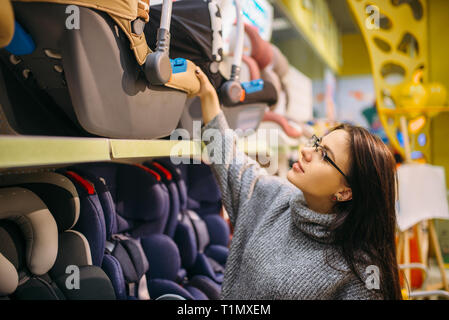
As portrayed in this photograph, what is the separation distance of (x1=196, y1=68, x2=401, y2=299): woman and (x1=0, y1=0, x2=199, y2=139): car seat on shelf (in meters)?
0.22

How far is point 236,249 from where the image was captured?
1.05 m

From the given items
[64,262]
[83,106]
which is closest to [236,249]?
[64,262]

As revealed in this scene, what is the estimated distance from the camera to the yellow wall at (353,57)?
18.8ft

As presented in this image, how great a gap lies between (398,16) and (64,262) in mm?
2670

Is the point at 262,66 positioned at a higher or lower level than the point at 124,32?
higher

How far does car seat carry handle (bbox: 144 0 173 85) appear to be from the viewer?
25.2 inches

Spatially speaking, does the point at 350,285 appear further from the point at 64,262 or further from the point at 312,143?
the point at 64,262

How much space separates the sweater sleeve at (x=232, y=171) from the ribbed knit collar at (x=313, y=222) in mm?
163

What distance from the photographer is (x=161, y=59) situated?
2.11ft

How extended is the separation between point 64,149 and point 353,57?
6.12 metres

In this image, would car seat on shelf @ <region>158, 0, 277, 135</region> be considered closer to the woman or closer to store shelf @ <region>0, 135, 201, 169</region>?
the woman

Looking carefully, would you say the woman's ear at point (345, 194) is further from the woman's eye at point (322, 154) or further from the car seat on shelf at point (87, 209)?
the car seat on shelf at point (87, 209)

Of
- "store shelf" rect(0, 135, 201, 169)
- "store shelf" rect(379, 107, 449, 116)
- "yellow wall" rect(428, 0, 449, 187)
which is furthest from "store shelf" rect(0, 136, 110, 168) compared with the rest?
"yellow wall" rect(428, 0, 449, 187)

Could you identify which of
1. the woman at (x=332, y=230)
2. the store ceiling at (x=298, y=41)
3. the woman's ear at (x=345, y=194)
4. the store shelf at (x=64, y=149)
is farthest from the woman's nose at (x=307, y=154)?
the store ceiling at (x=298, y=41)
